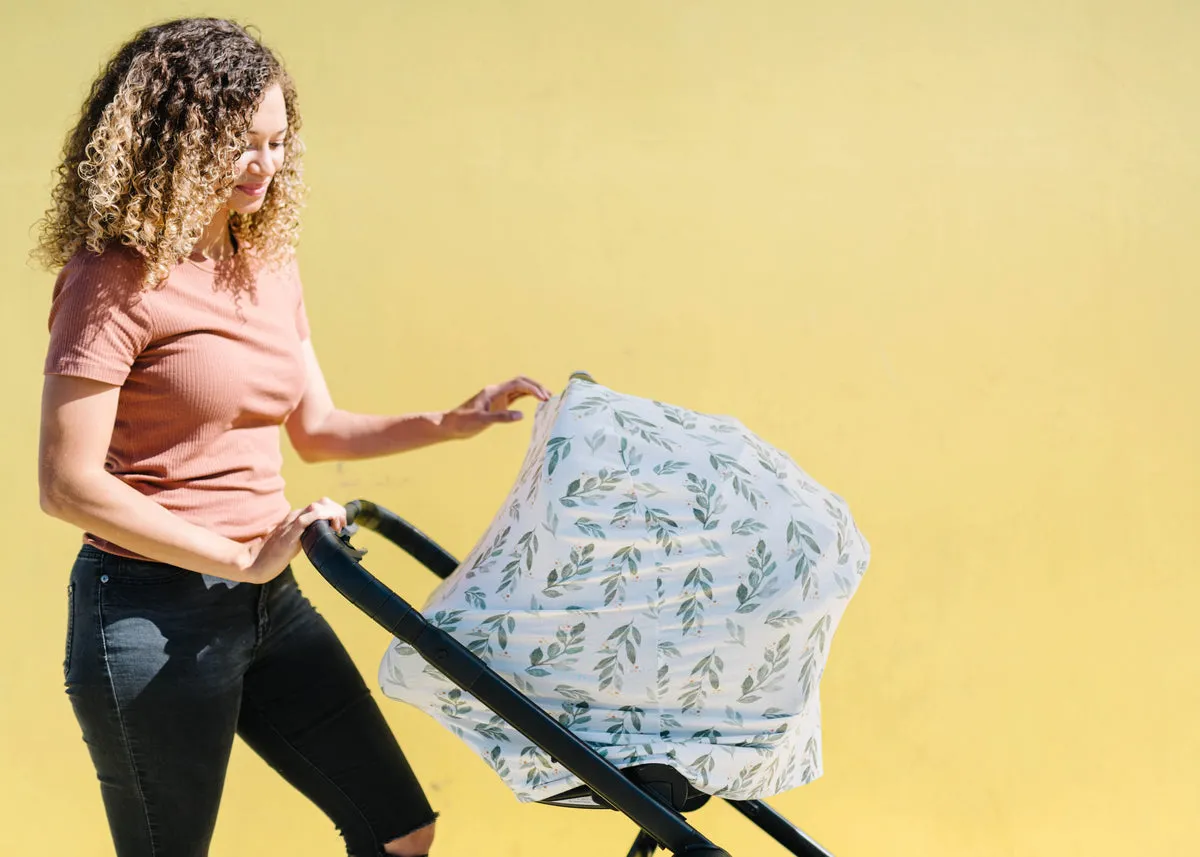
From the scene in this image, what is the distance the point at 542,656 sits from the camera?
1.30m

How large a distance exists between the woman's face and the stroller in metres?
0.47

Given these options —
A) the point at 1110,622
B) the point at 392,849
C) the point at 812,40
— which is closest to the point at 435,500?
the point at 392,849

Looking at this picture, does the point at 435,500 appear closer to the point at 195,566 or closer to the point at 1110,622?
the point at 195,566

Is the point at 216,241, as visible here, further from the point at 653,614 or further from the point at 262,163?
the point at 653,614

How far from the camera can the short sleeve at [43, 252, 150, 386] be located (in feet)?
4.31

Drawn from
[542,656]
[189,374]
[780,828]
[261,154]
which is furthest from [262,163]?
[780,828]

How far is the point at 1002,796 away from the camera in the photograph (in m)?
2.36

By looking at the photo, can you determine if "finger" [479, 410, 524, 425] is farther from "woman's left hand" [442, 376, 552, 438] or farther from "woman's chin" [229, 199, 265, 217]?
"woman's chin" [229, 199, 265, 217]

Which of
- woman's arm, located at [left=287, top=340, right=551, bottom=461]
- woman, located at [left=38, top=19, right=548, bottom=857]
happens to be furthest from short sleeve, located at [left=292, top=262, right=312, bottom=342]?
woman, located at [left=38, top=19, right=548, bottom=857]

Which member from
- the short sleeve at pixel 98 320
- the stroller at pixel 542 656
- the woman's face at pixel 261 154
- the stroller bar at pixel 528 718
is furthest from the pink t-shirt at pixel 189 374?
the stroller bar at pixel 528 718

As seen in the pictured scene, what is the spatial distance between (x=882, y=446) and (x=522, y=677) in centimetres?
122

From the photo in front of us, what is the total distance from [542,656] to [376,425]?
26.0 inches

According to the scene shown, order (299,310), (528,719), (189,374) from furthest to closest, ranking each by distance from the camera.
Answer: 1. (299,310)
2. (189,374)
3. (528,719)

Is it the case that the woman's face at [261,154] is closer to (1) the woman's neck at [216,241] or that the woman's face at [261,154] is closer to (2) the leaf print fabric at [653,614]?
(1) the woman's neck at [216,241]
